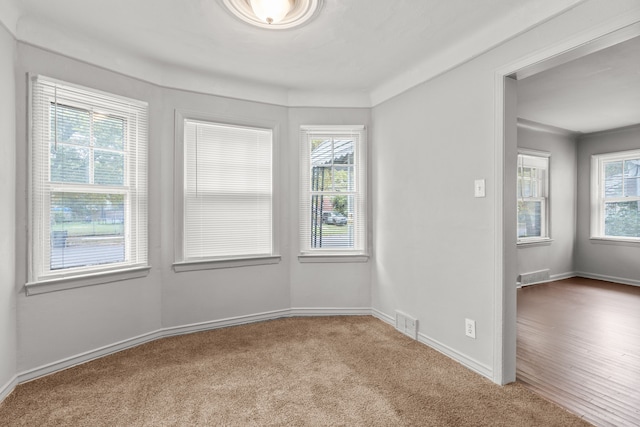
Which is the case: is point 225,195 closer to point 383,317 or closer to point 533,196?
point 383,317

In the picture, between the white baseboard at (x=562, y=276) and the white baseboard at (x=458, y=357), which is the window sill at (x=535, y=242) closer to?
the white baseboard at (x=562, y=276)

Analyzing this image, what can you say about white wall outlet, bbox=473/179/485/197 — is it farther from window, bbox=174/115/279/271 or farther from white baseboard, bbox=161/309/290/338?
white baseboard, bbox=161/309/290/338

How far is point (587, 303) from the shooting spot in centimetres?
432

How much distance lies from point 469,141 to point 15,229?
11.0 ft

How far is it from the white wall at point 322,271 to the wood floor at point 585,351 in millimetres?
1652

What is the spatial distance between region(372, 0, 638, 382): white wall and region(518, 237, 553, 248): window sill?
10.2ft

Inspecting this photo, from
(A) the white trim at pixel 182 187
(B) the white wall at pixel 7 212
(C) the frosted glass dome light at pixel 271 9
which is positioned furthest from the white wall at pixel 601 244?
(B) the white wall at pixel 7 212

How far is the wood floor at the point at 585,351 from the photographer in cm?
208

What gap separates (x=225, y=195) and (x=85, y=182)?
119 cm

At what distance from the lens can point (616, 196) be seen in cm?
555

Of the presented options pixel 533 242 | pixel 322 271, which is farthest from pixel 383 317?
pixel 533 242

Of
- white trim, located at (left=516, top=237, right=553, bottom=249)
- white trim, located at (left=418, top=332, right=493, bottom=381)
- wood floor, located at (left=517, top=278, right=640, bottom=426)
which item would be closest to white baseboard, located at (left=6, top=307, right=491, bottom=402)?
white trim, located at (left=418, top=332, right=493, bottom=381)

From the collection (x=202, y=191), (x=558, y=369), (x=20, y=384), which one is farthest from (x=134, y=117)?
(x=558, y=369)

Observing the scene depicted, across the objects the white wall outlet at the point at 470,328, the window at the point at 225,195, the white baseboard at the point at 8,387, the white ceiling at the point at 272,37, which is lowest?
the white baseboard at the point at 8,387
